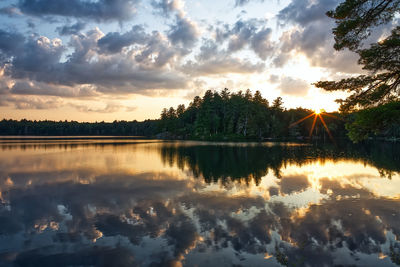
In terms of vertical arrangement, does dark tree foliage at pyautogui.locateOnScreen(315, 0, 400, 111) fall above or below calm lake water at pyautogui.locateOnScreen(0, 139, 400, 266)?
above

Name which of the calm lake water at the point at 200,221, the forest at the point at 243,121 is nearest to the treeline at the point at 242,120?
the forest at the point at 243,121

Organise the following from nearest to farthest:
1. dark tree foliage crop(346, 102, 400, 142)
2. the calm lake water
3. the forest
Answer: the calm lake water → dark tree foliage crop(346, 102, 400, 142) → the forest

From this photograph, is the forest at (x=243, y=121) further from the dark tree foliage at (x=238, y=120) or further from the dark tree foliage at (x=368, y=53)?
the dark tree foliage at (x=368, y=53)

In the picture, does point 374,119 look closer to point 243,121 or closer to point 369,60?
point 369,60

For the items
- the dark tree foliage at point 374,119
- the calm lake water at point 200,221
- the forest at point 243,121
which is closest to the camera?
the calm lake water at point 200,221

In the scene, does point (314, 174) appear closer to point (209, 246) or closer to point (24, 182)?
point (209, 246)

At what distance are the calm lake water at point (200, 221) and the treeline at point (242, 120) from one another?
2867 inches

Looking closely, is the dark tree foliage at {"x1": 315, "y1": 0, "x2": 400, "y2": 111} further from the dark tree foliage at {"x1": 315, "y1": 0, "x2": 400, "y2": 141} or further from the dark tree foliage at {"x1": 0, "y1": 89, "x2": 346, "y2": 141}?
the dark tree foliage at {"x1": 0, "y1": 89, "x2": 346, "y2": 141}

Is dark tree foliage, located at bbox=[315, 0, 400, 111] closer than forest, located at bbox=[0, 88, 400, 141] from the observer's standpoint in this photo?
Yes

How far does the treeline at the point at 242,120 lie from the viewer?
93.9 meters

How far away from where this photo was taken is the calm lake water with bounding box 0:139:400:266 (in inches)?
316

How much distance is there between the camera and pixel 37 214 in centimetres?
1212

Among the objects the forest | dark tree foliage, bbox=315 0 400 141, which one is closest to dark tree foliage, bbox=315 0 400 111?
dark tree foliage, bbox=315 0 400 141

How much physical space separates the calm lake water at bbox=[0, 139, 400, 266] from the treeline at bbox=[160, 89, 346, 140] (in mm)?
72831
